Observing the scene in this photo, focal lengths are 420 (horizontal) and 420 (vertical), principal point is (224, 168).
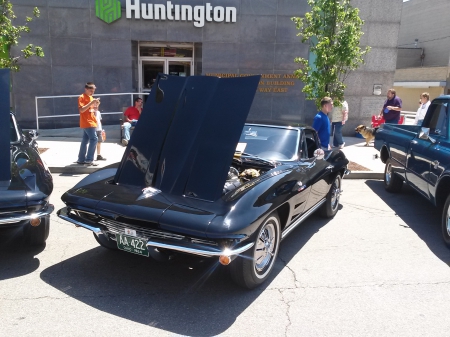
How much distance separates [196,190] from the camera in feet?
12.8

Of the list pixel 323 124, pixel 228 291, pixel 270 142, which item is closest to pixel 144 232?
pixel 228 291

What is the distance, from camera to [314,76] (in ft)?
33.8

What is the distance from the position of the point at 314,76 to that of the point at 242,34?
4.69m

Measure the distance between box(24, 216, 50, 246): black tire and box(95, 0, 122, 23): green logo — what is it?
10.6 m

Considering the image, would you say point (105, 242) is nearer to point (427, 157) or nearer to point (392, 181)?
point (427, 157)

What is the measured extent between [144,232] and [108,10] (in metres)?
11.8

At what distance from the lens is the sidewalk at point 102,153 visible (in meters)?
9.04

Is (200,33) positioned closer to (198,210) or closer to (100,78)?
(100,78)

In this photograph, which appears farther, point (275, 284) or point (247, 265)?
point (275, 284)

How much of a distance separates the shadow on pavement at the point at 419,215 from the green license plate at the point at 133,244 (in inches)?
132

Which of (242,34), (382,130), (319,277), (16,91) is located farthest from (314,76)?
(16,91)

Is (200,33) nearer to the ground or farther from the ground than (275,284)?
farther from the ground

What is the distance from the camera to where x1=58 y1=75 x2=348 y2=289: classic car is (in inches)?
136

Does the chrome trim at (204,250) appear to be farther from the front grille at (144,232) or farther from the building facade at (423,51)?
the building facade at (423,51)
